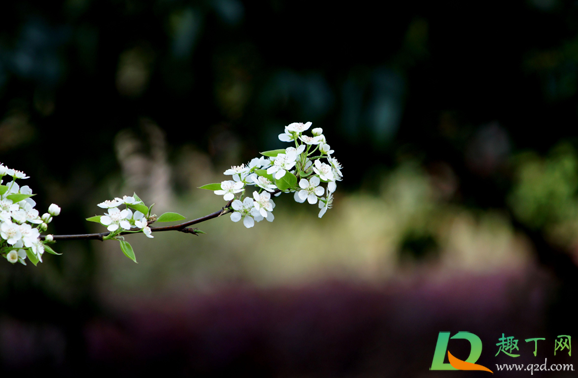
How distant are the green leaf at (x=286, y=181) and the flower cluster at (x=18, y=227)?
0.25 m

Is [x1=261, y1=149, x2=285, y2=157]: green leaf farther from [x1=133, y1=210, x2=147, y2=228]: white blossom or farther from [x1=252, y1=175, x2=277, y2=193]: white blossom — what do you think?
[x1=133, y1=210, x2=147, y2=228]: white blossom

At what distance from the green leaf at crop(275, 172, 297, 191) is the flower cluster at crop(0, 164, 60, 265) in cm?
25

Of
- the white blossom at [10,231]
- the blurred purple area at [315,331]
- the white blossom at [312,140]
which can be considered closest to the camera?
the white blossom at [10,231]

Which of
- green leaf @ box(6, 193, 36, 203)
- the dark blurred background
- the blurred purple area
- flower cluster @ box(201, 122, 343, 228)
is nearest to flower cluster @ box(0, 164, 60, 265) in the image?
green leaf @ box(6, 193, 36, 203)

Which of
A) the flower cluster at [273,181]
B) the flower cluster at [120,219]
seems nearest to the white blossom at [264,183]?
the flower cluster at [273,181]

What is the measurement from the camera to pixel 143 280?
5.53 metres

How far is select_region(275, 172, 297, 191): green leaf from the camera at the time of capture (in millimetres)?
526

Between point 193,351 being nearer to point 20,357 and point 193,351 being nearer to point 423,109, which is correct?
point 20,357

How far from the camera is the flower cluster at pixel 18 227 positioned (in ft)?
1.47

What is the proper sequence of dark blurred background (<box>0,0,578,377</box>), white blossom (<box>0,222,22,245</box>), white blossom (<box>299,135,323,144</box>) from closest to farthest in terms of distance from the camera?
1. white blossom (<box>0,222,22,245</box>)
2. white blossom (<box>299,135,323,144</box>)
3. dark blurred background (<box>0,0,578,377</box>)

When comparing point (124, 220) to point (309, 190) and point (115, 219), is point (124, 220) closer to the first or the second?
point (115, 219)

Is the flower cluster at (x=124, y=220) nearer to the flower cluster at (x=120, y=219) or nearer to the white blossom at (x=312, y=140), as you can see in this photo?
the flower cluster at (x=120, y=219)

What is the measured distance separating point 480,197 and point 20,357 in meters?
2.79

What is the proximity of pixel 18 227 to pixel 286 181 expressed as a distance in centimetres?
28
